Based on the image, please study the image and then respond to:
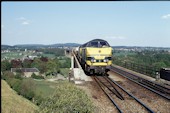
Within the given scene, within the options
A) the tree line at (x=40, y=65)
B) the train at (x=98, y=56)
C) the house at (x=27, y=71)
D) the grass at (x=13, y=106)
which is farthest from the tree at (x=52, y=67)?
the train at (x=98, y=56)

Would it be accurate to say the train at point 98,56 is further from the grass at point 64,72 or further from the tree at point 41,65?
the tree at point 41,65

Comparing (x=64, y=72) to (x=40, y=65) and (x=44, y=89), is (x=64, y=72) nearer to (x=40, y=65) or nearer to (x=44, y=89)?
(x=40, y=65)

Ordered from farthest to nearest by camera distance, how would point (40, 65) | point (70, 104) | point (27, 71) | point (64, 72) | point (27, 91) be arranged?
point (40, 65) < point (64, 72) < point (27, 71) < point (27, 91) < point (70, 104)

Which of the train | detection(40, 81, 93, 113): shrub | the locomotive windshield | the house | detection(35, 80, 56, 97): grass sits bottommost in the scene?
→ detection(35, 80, 56, 97): grass

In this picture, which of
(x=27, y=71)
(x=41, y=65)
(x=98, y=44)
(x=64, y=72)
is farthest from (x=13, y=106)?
(x=41, y=65)

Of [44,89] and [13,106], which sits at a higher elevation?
[13,106]

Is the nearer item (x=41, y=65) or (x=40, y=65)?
(x=41, y=65)

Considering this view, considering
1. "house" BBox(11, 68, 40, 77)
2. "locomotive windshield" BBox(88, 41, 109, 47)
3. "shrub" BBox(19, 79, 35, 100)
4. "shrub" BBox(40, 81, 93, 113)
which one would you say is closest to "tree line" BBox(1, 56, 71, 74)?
"house" BBox(11, 68, 40, 77)

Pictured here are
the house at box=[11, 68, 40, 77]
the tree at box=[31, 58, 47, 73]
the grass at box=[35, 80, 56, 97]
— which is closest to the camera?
the grass at box=[35, 80, 56, 97]

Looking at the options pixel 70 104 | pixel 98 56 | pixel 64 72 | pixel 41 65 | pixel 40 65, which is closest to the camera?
pixel 70 104

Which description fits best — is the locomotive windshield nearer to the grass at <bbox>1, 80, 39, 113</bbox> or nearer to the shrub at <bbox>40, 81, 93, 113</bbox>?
the grass at <bbox>1, 80, 39, 113</bbox>

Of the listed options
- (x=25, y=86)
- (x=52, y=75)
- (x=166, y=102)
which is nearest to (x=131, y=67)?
(x=166, y=102)

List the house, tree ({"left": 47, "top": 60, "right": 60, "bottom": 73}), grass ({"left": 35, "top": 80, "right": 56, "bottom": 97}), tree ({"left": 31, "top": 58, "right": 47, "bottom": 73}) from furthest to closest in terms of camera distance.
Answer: tree ({"left": 31, "top": 58, "right": 47, "bottom": 73})
tree ({"left": 47, "top": 60, "right": 60, "bottom": 73})
the house
grass ({"left": 35, "top": 80, "right": 56, "bottom": 97})

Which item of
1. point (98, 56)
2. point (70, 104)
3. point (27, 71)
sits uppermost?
point (98, 56)
